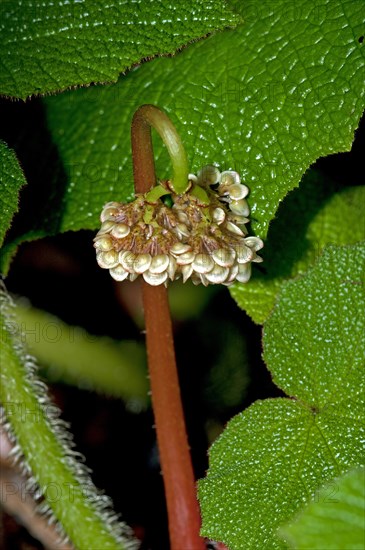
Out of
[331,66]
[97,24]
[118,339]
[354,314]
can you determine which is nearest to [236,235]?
[354,314]

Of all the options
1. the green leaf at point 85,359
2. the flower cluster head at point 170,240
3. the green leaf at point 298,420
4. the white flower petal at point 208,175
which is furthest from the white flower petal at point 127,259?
the green leaf at point 85,359

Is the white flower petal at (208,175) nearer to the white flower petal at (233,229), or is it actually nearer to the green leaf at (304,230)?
the white flower petal at (233,229)

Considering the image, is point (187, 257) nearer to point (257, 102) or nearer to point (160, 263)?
point (160, 263)

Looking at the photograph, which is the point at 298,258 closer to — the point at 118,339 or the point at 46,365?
the point at 118,339

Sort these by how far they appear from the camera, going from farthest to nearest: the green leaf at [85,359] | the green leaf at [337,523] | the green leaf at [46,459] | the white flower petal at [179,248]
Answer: the green leaf at [85,359] → the green leaf at [46,459] → the white flower petal at [179,248] → the green leaf at [337,523]

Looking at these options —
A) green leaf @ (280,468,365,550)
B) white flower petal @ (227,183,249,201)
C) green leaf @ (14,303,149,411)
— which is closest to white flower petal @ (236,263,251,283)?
white flower petal @ (227,183,249,201)

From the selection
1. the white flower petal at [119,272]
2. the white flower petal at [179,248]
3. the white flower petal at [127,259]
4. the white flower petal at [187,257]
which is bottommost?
the white flower petal at [119,272]
